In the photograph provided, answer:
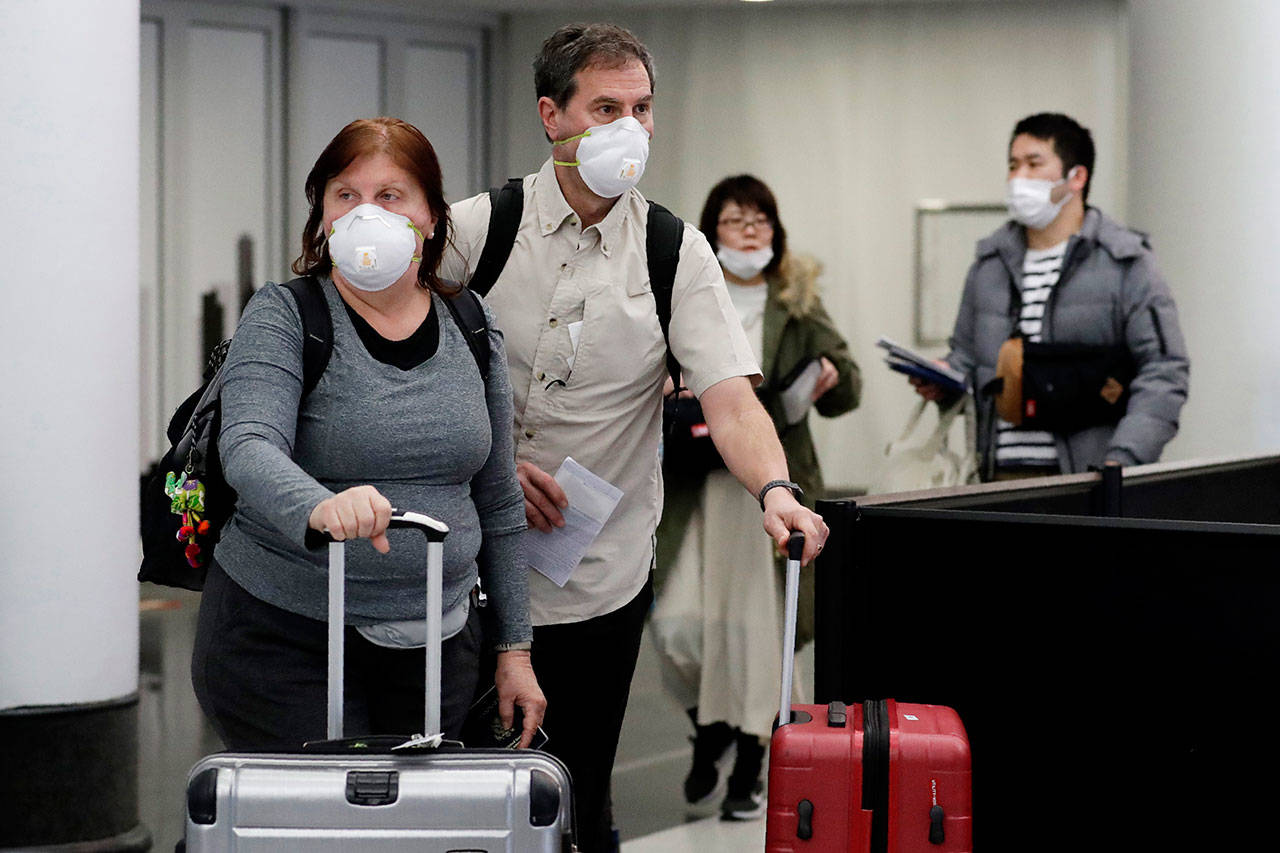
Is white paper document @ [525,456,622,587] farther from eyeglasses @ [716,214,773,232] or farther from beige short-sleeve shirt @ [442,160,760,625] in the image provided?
eyeglasses @ [716,214,773,232]

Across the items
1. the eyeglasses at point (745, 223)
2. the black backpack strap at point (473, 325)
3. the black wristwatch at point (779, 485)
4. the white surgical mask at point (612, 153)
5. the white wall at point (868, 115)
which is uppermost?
the white wall at point (868, 115)

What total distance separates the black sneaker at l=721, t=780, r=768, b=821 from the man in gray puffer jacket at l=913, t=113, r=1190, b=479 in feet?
3.79

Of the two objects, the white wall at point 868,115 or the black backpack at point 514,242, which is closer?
the black backpack at point 514,242

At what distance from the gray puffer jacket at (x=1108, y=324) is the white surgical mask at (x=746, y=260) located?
70 cm

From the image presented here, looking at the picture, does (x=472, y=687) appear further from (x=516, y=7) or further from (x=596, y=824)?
(x=516, y=7)

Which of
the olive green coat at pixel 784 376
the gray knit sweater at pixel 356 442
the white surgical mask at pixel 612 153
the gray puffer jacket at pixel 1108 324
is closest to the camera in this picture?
the gray knit sweater at pixel 356 442

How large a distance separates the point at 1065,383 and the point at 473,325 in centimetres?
253

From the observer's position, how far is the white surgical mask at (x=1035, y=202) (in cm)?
482

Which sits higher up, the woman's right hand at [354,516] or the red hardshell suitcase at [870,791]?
the woman's right hand at [354,516]

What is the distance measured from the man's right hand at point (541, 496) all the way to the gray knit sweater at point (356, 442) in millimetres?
345

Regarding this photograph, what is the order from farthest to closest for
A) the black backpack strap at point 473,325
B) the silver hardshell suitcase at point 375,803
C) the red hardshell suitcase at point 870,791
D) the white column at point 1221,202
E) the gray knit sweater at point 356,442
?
the white column at point 1221,202
the black backpack strap at point 473,325
the gray knit sweater at point 356,442
the red hardshell suitcase at point 870,791
the silver hardshell suitcase at point 375,803

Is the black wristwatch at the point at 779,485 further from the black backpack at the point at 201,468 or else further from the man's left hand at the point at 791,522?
the black backpack at the point at 201,468

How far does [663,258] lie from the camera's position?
283 cm

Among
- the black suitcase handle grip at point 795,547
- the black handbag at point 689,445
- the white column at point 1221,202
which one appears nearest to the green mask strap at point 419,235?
the black suitcase handle grip at point 795,547
